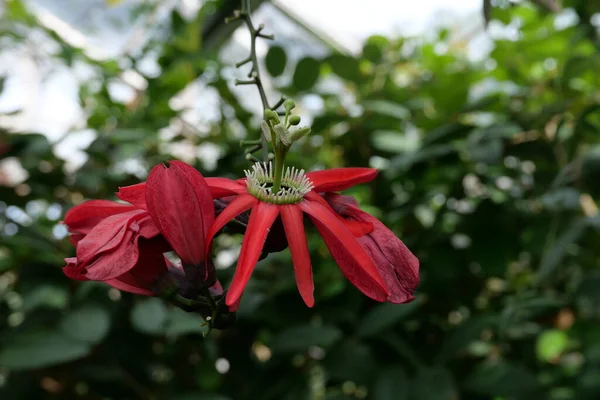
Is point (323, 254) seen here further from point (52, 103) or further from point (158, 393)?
point (52, 103)

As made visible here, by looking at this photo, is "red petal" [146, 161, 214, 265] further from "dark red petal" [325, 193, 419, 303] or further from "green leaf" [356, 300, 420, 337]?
"green leaf" [356, 300, 420, 337]

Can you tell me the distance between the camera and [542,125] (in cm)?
71

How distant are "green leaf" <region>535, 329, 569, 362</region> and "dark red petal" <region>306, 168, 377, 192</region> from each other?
2.24 feet

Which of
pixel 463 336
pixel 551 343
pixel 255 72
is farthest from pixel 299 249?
pixel 551 343

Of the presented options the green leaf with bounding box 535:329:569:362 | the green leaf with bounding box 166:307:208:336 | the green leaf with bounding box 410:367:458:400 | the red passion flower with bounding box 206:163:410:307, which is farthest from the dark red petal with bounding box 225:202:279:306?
Answer: the green leaf with bounding box 535:329:569:362

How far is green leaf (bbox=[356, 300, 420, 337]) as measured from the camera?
56cm

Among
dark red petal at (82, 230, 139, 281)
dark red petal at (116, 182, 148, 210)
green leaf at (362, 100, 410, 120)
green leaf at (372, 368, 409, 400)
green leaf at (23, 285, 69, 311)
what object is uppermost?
dark red petal at (116, 182, 148, 210)

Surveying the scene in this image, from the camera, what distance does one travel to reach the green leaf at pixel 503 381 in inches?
24.1

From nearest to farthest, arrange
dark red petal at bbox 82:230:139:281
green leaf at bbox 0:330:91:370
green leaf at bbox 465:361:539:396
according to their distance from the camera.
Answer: dark red petal at bbox 82:230:139:281 < green leaf at bbox 0:330:91:370 < green leaf at bbox 465:361:539:396

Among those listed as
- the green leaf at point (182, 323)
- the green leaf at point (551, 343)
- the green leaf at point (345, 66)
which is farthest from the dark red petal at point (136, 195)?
the green leaf at point (551, 343)

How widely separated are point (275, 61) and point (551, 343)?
0.63 meters

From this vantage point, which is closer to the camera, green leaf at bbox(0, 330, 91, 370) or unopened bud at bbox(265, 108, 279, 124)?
unopened bud at bbox(265, 108, 279, 124)

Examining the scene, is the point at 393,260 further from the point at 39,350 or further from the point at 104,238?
the point at 39,350

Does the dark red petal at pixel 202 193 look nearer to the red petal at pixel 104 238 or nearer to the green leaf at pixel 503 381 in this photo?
the red petal at pixel 104 238
